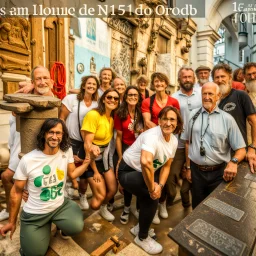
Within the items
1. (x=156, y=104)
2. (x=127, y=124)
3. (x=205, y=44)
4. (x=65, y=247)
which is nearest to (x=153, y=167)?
(x=127, y=124)

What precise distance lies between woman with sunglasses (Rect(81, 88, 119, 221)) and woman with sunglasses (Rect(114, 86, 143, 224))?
12cm

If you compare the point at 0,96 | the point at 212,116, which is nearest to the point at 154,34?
the point at 0,96

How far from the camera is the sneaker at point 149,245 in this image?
2621 millimetres

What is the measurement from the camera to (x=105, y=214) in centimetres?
322

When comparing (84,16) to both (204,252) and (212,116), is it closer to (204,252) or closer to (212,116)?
(212,116)

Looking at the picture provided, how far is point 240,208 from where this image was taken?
6.60ft

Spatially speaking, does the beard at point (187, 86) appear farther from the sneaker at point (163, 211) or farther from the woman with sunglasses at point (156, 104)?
the sneaker at point (163, 211)

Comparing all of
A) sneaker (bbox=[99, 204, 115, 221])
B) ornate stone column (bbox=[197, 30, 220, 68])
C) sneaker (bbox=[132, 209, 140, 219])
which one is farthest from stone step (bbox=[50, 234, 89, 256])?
ornate stone column (bbox=[197, 30, 220, 68])

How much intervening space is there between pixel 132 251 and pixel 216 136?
Result: 169cm

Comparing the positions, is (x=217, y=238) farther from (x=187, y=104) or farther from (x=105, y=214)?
(x=187, y=104)

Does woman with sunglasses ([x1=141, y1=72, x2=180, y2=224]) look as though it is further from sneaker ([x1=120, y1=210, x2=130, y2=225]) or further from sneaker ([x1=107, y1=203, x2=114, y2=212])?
sneaker ([x1=107, y1=203, x2=114, y2=212])

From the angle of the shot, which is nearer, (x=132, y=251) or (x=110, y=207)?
(x=132, y=251)

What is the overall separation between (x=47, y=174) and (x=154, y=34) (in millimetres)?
8886

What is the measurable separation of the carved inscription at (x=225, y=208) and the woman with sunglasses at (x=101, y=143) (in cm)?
145
